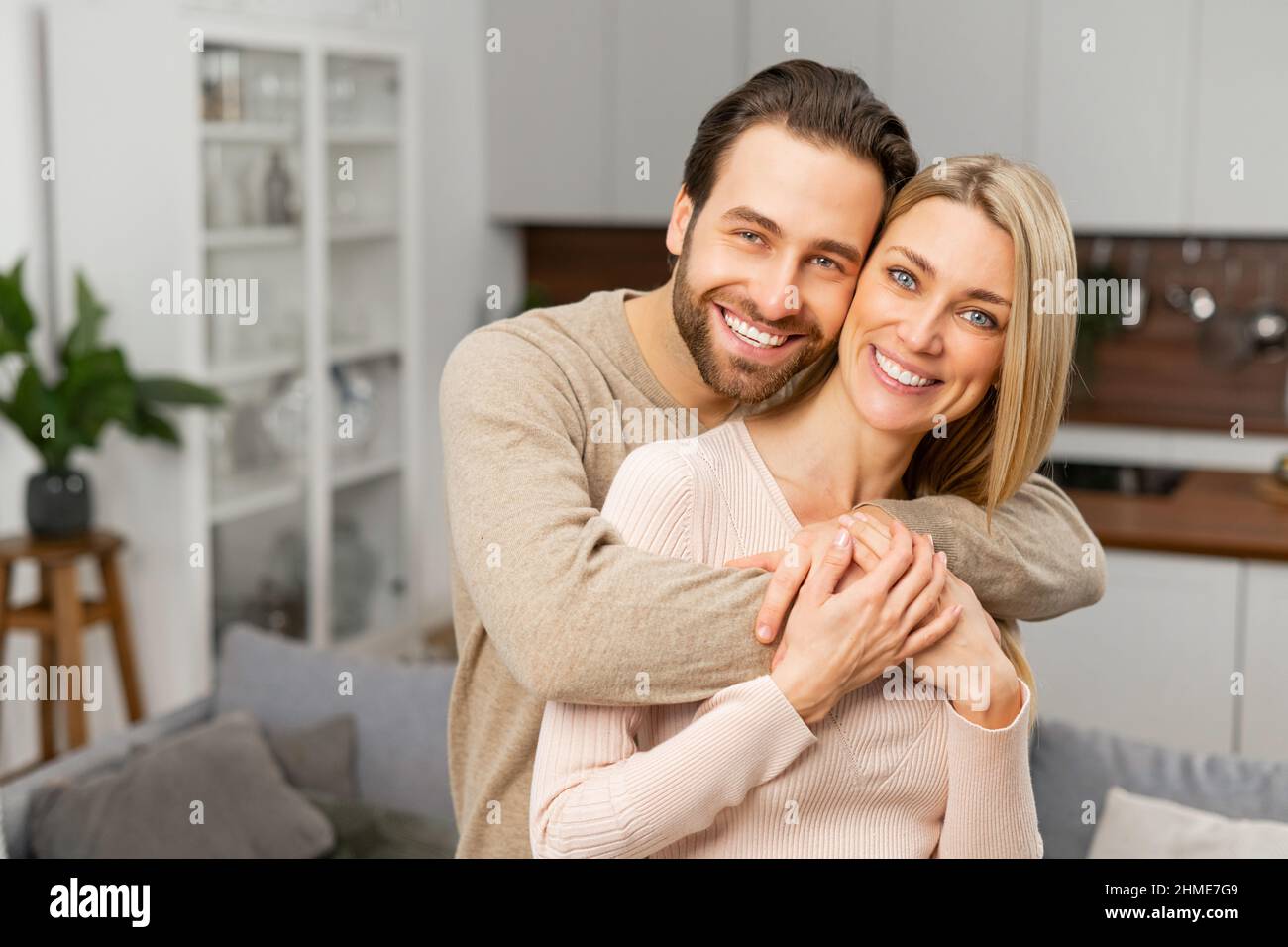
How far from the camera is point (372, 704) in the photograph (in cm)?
203

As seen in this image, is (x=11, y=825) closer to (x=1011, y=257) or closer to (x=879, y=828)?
(x=879, y=828)

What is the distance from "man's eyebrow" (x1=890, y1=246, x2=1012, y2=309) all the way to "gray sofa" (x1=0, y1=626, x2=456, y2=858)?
1.35 meters

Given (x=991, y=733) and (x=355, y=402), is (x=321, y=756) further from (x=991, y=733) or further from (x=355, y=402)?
(x=355, y=402)

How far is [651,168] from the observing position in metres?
3.89

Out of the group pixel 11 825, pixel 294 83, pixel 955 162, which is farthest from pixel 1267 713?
pixel 294 83

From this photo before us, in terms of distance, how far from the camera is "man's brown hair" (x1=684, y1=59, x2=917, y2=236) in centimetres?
69

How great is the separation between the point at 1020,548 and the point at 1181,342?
115 inches

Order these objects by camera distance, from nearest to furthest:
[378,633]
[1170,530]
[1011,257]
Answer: [1011,257], [1170,530], [378,633]

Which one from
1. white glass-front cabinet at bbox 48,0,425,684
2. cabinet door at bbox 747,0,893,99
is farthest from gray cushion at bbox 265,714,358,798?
cabinet door at bbox 747,0,893,99

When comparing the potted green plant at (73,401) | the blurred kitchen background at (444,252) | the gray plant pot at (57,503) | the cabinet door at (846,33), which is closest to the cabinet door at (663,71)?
the blurred kitchen background at (444,252)

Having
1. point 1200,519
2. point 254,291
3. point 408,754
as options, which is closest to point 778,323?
point 408,754

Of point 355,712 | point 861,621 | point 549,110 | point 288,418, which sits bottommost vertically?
point 355,712

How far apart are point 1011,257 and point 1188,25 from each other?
2665mm

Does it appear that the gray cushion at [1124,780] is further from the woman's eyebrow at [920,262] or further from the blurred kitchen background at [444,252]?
the woman's eyebrow at [920,262]
